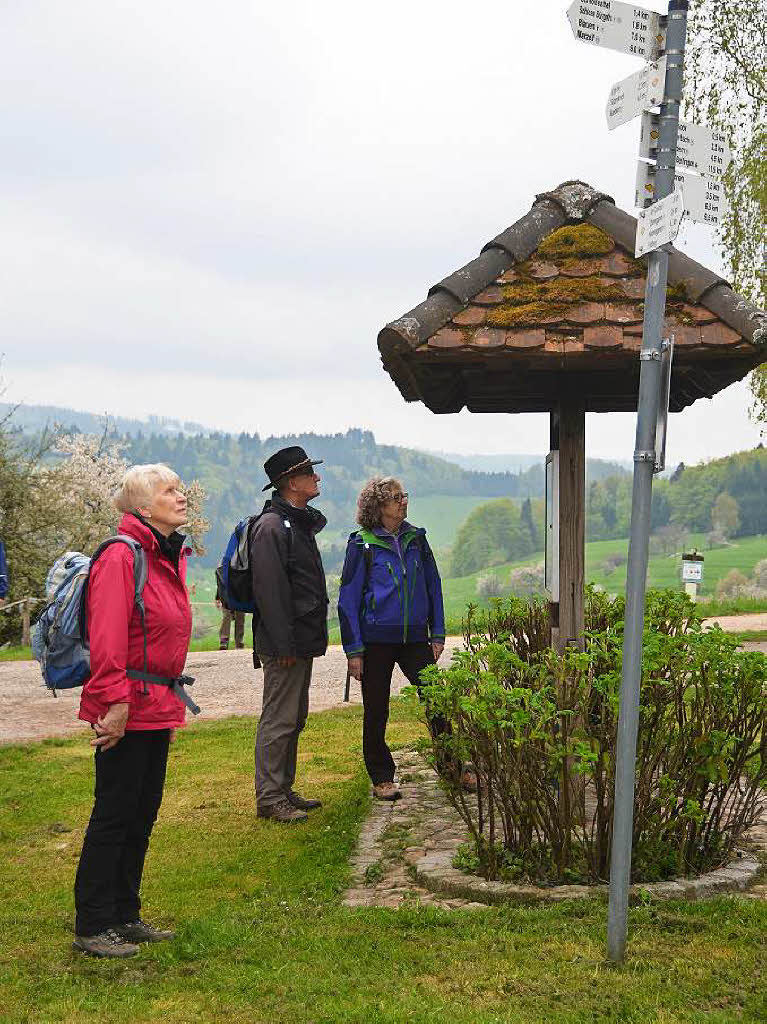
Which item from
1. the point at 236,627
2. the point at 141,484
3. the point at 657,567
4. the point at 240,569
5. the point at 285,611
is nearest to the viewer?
the point at 141,484

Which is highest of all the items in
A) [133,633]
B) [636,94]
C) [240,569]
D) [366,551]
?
[636,94]

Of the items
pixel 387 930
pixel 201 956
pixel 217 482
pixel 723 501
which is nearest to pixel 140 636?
pixel 201 956

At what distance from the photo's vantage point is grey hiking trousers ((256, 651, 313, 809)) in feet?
23.6

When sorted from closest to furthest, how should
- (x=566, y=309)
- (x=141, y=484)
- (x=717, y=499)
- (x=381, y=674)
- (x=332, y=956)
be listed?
(x=332, y=956)
(x=141, y=484)
(x=566, y=309)
(x=381, y=674)
(x=717, y=499)

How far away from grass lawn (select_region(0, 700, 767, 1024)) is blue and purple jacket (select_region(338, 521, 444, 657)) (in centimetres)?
131

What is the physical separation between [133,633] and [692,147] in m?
2.94

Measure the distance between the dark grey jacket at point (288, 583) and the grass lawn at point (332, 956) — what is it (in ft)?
3.94

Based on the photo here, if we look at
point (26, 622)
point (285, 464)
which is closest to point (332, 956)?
point (285, 464)

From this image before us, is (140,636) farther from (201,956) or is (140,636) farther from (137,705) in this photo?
(201,956)

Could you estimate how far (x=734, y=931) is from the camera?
4.54 m

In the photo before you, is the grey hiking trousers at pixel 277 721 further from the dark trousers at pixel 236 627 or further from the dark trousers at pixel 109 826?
the dark trousers at pixel 236 627

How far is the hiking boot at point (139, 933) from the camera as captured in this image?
4879 mm

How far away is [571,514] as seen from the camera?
21.1 feet

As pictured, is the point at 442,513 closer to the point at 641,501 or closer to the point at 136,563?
the point at 136,563
